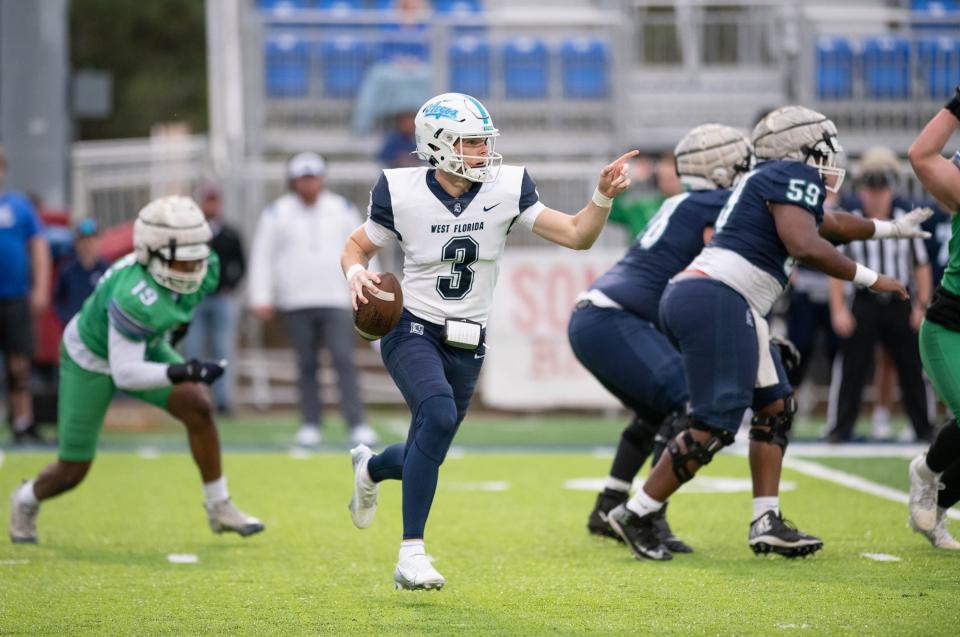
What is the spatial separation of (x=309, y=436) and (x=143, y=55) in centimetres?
2682

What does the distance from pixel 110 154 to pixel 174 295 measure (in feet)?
30.4

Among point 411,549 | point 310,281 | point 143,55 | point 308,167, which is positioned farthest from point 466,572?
point 143,55

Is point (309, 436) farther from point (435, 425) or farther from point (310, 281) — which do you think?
point (435, 425)

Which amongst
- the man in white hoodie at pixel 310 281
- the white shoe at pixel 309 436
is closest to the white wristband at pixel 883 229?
the man in white hoodie at pixel 310 281

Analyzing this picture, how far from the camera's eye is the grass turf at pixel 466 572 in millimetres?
4727

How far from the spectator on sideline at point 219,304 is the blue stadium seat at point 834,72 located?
21.9ft

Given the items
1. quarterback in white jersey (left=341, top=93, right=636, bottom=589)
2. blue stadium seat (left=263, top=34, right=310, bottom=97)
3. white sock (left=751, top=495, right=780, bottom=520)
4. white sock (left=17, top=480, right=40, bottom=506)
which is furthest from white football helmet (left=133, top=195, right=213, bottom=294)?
blue stadium seat (left=263, top=34, right=310, bottom=97)

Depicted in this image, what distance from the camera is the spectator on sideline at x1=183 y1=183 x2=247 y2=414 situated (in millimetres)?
13039

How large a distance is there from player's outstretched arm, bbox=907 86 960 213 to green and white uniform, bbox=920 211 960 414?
168 millimetres

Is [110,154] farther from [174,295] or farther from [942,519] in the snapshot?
[942,519]

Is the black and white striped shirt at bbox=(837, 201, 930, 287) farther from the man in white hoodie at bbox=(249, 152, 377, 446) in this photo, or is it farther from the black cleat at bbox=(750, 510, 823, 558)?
the black cleat at bbox=(750, 510, 823, 558)

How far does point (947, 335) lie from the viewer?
5.51m

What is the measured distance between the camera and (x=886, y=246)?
10430mm

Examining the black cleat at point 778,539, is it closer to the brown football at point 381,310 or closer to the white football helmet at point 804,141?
the white football helmet at point 804,141
